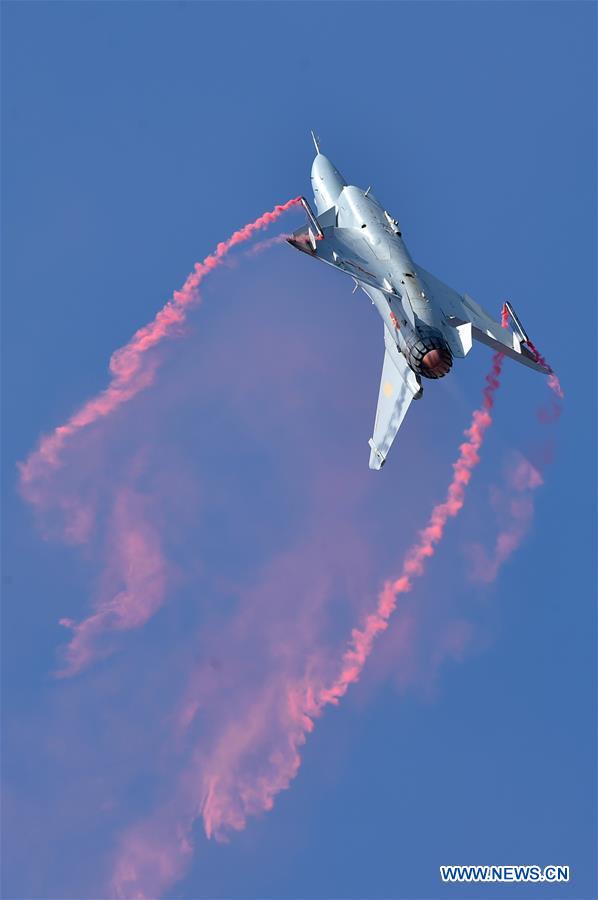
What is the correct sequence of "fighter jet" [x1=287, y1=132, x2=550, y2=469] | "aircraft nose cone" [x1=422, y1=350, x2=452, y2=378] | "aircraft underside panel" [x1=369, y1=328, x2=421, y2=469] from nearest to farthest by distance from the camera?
"aircraft nose cone" [x1=422, y1=350, x2=452, y2=378] < "fighter jet" [x1=287, y1=132, x2=550, y2=469] < "aircraft underside panel" [x1=369, y1=328, x2=421, y2=469]

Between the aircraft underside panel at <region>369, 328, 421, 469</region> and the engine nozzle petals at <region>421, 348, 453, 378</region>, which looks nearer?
the engine nozzle petals at <region>421, 348, 453, 378</region>

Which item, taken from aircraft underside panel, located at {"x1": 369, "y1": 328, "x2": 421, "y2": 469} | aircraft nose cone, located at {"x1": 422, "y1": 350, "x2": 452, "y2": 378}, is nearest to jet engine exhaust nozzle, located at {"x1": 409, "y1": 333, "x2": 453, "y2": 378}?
aircraft nose cone, located at {"x1": 422, "y1": 350, "x2": 452, "y2": 378}

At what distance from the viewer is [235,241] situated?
69.6 metres

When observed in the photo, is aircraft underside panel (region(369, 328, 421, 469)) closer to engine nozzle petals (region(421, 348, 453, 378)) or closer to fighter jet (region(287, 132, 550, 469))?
fighter jet (region(287, 132, 550, 469))

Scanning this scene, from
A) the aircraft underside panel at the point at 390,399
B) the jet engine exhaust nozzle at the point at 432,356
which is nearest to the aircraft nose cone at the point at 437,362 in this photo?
the jet engine exhaust nozzle at the point at 432,356

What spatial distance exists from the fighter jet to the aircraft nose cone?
4 cm

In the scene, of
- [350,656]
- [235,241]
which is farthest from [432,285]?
[350,656]

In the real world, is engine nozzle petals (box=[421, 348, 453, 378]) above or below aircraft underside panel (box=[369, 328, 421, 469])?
below

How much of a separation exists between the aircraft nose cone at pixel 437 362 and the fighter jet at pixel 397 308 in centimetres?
4

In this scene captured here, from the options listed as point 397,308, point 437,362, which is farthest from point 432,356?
point 397,308

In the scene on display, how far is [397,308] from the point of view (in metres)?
61.2

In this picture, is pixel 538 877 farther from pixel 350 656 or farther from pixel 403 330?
pixel 403 330

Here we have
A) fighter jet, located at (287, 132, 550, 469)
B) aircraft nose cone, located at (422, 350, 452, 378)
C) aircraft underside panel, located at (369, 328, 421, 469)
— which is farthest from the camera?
aircraft underside panel, located at (369, 328, 421, 469)

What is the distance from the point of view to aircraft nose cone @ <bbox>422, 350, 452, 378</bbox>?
191ft
